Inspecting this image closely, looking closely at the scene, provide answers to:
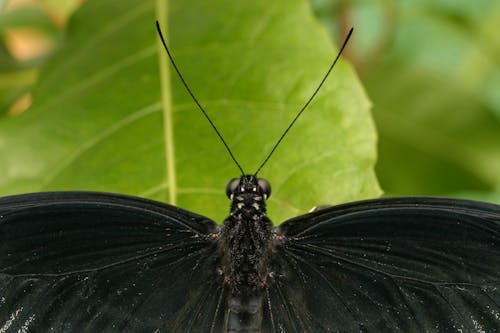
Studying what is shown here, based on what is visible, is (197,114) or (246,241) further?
(197,114)

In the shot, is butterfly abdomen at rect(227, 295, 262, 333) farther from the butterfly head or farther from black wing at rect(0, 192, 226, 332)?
the butterfly head

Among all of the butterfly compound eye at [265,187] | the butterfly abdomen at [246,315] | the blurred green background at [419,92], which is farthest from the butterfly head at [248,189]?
the blurred green background at [419,92]

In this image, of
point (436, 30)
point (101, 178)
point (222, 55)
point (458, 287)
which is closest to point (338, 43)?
point (222, 55)

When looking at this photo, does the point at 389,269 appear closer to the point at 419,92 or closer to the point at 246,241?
the point at 246,241

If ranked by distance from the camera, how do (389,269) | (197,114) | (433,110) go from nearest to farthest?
1. (389,269)
2. (197,114)
3. (433,110)

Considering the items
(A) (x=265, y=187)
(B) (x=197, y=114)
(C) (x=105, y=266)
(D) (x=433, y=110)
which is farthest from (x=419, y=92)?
(C) (x=105, y=266)

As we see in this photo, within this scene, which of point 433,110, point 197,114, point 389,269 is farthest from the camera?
point 433,110

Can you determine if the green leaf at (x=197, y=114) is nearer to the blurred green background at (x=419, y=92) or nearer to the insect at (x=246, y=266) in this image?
the insect at (x=246, y=266)

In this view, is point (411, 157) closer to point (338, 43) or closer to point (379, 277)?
point (338, 43)
